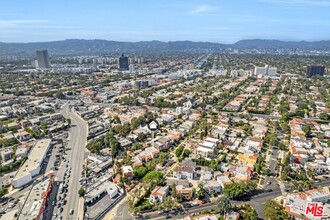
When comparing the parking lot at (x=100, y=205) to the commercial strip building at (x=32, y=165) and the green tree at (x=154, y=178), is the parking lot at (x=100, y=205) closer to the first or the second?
the green tree at (x=154, y=178)

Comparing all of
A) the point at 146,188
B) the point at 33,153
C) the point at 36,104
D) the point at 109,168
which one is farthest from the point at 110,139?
the point at 36,104

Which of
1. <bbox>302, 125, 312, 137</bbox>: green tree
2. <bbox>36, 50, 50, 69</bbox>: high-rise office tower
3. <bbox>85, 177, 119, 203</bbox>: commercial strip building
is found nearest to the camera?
<bbox>85, 177, 119, 203</bbox>: commercial strip building

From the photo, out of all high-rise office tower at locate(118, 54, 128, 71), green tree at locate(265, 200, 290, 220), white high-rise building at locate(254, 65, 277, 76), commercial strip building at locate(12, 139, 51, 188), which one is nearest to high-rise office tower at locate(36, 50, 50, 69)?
high-rise office tower at locate(118, 54, 128, 71)

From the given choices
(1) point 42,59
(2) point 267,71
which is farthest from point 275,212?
(1) point 42,59

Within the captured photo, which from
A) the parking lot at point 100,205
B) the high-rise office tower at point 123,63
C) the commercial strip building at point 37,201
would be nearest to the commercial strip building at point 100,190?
the parking lot at point 100,205

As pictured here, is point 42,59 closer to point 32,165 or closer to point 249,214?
point 32,165

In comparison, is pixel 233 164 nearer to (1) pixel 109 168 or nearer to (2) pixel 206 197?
(2) pixel 206 197

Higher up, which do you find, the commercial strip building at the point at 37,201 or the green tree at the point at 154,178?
the commercial strip building at the point at 37,201

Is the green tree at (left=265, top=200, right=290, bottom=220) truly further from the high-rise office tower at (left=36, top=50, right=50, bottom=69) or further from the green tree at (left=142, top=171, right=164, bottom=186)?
the high-rise office tower at (left=36, top=50, right=50, bottom=69)
